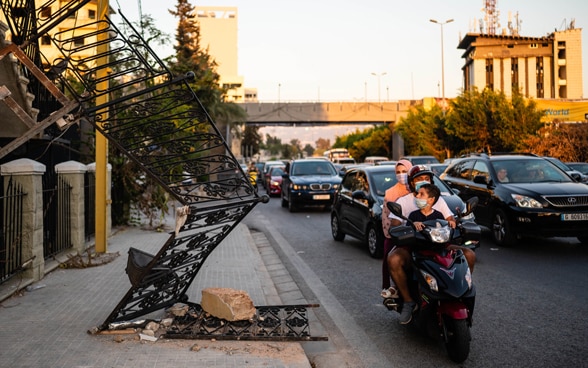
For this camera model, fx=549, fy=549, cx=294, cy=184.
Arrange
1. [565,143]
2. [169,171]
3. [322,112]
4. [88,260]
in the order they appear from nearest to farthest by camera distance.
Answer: [169,171] → [88,260] → [565,143] → [322,112]

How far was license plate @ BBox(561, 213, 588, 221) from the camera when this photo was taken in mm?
9906

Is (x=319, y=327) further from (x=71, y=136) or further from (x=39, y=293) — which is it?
(x=71, y=136)

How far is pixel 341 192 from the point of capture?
12141 mm

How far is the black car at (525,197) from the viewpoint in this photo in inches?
392

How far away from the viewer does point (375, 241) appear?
9.79 meters

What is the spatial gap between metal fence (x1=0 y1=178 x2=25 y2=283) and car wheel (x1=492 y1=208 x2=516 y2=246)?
8376mm

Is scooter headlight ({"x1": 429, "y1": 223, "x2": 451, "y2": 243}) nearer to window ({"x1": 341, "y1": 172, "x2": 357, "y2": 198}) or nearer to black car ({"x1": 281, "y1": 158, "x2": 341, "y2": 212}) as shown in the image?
window ({"x1": 341, "y1": 172, "x2": 357, "y2": 198})

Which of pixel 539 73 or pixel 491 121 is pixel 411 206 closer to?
pixel 491 121

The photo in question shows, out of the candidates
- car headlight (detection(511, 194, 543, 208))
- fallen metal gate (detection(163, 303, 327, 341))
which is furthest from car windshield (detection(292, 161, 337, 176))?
fallen metal gate (detection(163, 303, 327, 341))

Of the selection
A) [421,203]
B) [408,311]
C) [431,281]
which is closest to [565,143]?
[421,203]

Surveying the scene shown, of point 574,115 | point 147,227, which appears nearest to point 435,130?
point 574,115

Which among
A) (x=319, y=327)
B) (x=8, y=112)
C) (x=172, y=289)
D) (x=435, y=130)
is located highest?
(x=435, y=130)

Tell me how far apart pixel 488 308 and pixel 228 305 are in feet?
9.99

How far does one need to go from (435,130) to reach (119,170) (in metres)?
37.5
